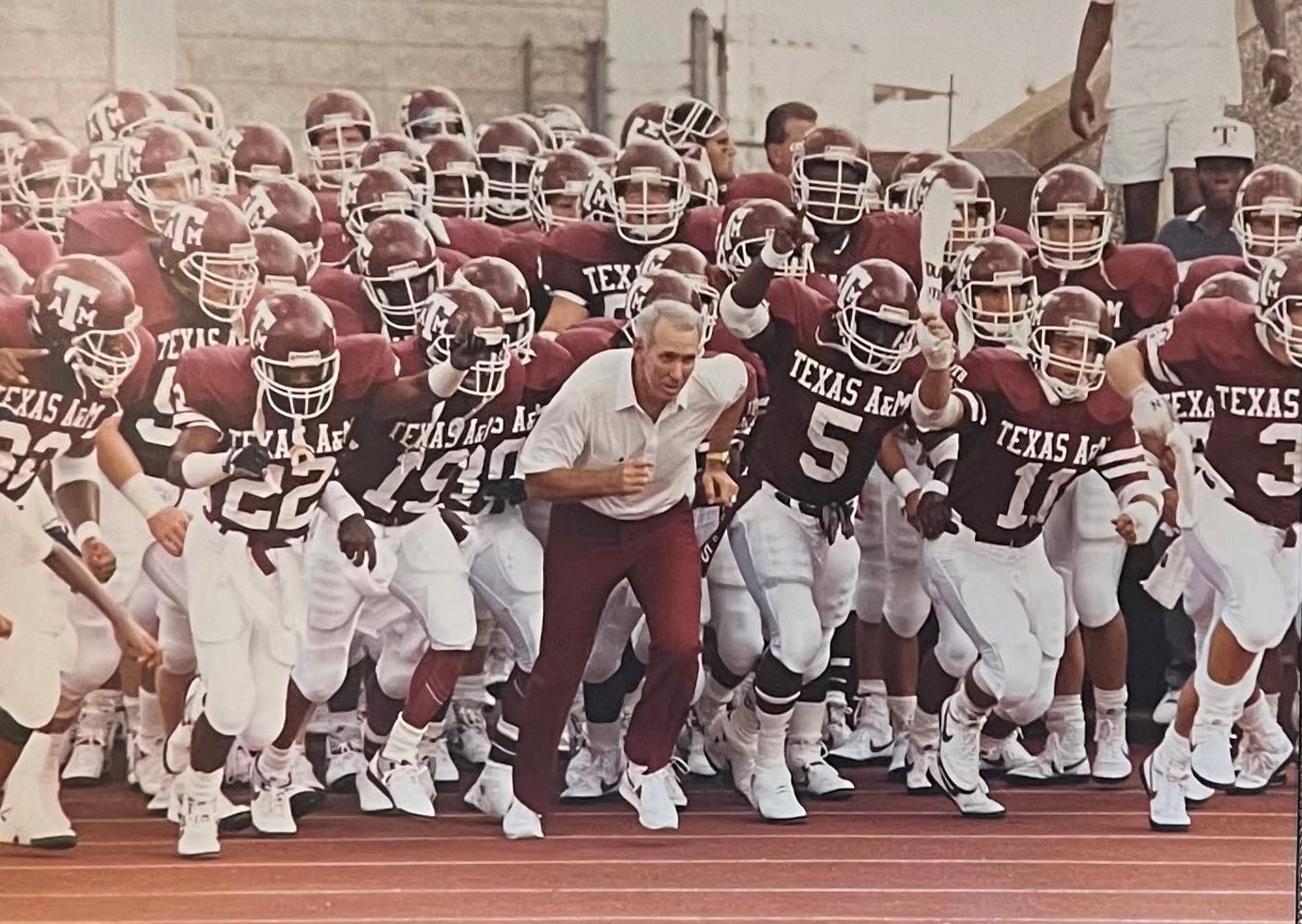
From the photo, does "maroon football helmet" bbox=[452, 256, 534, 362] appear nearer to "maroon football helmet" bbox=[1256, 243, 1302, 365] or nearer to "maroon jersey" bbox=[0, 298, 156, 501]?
"maroon jersey" bbox=[0, 298, 156, 501]

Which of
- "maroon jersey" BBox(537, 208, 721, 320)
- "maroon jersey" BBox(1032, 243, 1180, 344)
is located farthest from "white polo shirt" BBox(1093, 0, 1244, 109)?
"maroon jersey" BBox(537, 208, 721, 320)

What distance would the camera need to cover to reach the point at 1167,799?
2.99m

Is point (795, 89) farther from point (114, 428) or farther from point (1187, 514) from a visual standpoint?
point (114, 428)

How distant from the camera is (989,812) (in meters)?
2.99

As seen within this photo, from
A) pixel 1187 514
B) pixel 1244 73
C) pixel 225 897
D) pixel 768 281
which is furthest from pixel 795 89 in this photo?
pixel 225 897

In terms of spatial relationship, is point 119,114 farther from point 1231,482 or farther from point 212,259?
point 1231,482

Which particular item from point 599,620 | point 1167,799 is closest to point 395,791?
point 599,620

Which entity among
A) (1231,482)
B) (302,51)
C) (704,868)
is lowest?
(704,868)

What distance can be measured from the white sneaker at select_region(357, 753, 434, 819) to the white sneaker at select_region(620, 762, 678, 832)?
31 centimetres

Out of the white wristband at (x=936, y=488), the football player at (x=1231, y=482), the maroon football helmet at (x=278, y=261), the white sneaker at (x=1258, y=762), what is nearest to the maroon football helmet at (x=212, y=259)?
the maroon football helmet at (x=278, y=261)

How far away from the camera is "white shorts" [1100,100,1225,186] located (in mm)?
3016

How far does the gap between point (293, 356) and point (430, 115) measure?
45cm

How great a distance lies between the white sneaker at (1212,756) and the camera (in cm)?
301

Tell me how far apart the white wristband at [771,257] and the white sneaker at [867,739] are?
0.72 m
